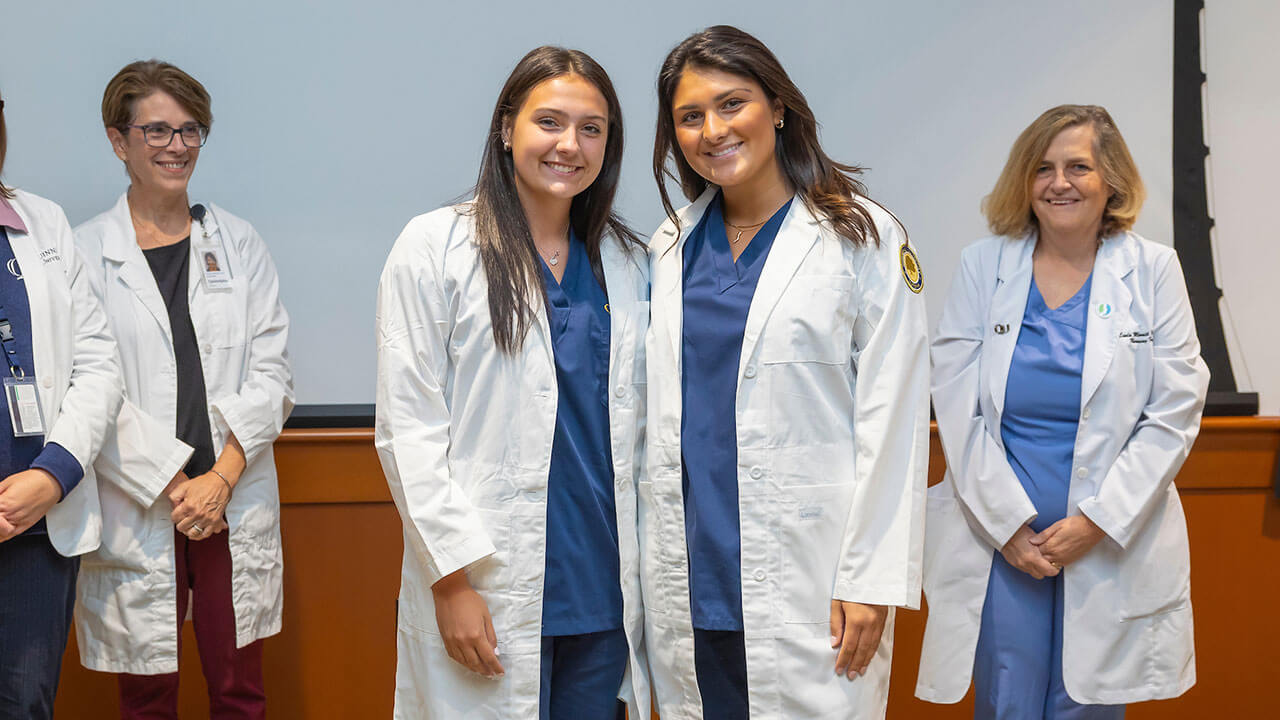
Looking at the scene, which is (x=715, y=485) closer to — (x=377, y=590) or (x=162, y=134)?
(x=377, y=590)

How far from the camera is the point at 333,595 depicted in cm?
262

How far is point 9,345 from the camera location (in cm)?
175

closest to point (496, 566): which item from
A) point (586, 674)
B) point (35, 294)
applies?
point (586, 674)

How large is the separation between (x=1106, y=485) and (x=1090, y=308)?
14.1 inches

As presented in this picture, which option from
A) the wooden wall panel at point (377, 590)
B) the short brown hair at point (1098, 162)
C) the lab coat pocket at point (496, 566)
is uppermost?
the short brown hair at point (1098, 162)

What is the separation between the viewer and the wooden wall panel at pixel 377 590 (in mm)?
2588

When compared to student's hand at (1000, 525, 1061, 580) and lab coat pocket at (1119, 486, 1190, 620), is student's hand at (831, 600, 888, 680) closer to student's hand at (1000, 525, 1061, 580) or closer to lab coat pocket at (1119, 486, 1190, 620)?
student's hand at (1000, 525, 1061, 580)

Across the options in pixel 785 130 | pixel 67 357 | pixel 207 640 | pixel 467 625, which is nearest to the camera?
pixel 467 625

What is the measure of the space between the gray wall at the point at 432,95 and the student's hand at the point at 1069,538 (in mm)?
1169

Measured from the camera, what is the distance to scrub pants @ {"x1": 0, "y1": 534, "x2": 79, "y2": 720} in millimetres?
1740

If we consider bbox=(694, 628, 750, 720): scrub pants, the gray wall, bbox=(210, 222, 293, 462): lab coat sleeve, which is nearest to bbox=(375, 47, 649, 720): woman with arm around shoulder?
bbox=(694, 628, 750, 720): scrub pants

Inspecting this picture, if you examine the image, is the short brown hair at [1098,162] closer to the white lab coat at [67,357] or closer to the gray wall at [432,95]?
the gray wall at [432,95]

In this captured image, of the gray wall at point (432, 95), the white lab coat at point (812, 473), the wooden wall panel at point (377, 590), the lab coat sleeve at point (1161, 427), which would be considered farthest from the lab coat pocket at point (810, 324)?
the gray wall at point (432, 95)

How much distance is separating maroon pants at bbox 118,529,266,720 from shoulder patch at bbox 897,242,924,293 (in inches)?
62.0
